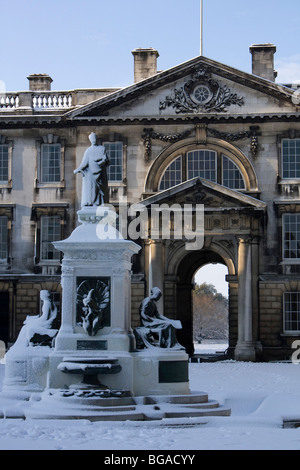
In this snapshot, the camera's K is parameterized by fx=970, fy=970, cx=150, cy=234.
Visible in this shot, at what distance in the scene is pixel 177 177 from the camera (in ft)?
136

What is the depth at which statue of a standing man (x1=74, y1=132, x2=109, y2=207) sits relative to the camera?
20500 mm

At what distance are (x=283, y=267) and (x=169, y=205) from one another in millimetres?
5521

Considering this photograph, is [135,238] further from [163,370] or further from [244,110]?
[163,370]

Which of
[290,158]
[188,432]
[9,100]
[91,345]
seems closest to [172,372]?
[91,345]

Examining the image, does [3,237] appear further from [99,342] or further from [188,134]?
[99,342]

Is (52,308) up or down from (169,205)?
down

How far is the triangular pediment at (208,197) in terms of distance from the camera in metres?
38.7

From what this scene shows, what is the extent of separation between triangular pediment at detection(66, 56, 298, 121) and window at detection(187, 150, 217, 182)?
163cm

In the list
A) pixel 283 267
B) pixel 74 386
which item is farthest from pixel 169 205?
pixel 74 386

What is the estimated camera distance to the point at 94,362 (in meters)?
18.9

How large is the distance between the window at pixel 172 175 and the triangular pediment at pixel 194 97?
6.46 feet

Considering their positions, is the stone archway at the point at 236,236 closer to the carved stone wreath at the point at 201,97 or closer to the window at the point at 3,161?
the carved stone wreath at the point at 201,97

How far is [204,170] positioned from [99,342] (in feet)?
74.9

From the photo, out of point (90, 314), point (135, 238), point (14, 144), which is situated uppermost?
point (14, 144)
